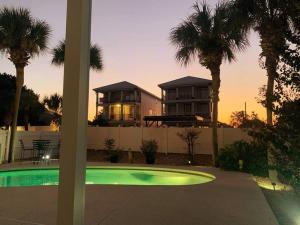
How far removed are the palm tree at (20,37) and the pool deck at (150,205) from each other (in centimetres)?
830

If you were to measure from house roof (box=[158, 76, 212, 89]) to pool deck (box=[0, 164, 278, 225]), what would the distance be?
30.8 m

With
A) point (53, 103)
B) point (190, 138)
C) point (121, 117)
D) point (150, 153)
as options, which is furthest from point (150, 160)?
point (121, 117)

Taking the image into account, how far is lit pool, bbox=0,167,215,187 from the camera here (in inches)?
439

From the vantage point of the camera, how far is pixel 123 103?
4100 centimetres

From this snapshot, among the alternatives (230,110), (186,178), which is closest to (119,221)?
(186,178)

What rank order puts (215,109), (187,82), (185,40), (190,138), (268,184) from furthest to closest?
(187,82)
(190,138)
(185,40)
(215,109)
(268,184)

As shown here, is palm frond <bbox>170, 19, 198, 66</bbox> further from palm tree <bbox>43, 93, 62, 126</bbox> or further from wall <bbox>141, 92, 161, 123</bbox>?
wall <bbox>141, 92, 161, 123</bbox>

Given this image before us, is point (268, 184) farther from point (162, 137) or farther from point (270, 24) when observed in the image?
point (162, 137)

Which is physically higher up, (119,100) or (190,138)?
(119,100)

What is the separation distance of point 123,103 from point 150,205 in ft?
117

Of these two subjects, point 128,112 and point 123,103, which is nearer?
point 123,103

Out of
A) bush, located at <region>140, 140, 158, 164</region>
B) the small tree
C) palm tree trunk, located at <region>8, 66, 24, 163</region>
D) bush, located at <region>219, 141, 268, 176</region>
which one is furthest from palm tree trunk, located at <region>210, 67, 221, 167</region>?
palm tree trunk, located at <region>8, 66, 24, 163</region>

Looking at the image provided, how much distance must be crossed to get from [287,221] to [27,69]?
42.8 feet

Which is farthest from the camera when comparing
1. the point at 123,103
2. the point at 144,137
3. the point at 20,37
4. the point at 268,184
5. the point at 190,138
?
the point at 123,103
